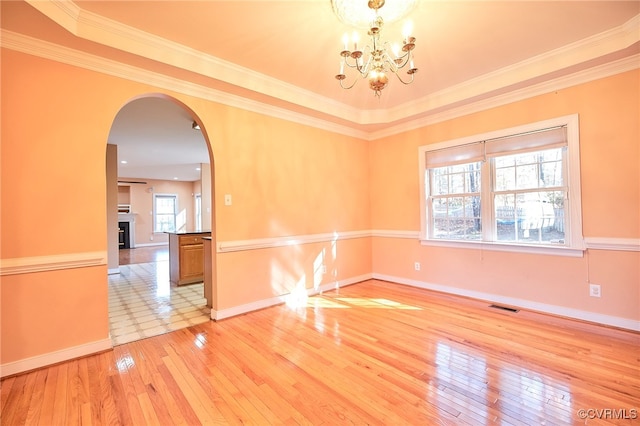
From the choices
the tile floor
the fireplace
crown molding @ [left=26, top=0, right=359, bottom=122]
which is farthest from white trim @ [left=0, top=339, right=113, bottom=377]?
the fireplace

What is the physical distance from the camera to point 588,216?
292cm

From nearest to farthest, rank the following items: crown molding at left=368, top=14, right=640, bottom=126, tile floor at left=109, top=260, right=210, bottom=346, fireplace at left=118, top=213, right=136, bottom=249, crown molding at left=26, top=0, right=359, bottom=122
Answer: crown molding at left=26, top=0, right=359, bottom=122 → crown molding at left=368, top=14, right=640, bottom=126 → tile floor at left=109, top=260, right=210, bottom=346 → fireplace at left=118, top=213, right=136, bottom=249

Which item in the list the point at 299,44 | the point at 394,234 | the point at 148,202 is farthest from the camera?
the point at 148,202

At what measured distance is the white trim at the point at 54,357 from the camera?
2.10 meters

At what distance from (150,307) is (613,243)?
5.26m

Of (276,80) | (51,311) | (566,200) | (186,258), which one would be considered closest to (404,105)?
(276,80)

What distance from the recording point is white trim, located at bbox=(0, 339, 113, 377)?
2102mm

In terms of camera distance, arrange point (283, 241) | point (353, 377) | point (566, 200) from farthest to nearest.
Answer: point (283, 241) < point (566, 200) < point (353, 377)

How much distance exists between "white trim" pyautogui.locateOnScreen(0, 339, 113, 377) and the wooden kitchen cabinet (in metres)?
2.24

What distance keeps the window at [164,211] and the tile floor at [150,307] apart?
22.0 feet

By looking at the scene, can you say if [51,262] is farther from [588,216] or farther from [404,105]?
[588,216]

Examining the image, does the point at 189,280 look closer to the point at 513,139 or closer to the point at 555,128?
the point at 513,139

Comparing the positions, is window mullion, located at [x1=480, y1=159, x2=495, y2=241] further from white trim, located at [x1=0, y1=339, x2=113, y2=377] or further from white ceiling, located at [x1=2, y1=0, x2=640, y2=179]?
white trim, located at [x1=0, y1=339, x2=113, y2=377]

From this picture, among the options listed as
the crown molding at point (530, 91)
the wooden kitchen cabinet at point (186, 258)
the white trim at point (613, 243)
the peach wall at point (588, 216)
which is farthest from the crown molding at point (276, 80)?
the wooden kitchen cabinet at point (186, 258)
